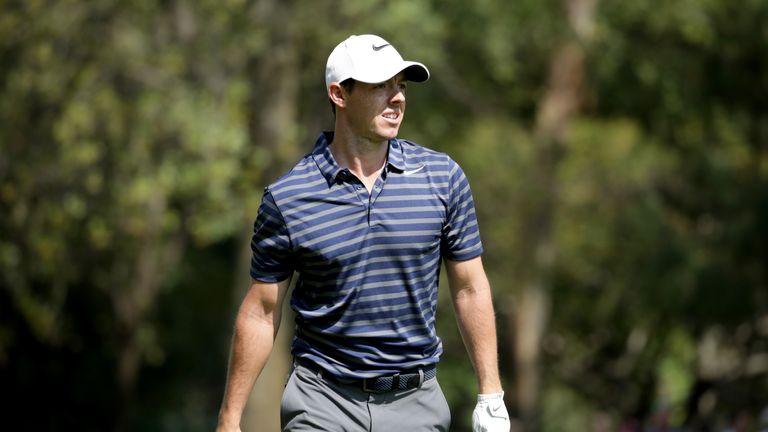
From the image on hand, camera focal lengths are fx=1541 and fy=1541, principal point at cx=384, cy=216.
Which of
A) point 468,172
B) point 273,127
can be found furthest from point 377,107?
point 468,172

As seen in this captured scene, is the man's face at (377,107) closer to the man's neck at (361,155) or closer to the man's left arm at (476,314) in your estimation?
the man's neck at (361,155)

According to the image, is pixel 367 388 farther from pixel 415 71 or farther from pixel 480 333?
pixel 415 71

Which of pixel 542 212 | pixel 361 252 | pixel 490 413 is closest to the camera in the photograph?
pixel 361 252

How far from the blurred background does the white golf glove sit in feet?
17.2

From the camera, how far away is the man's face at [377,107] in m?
5.57

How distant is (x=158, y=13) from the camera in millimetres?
18594

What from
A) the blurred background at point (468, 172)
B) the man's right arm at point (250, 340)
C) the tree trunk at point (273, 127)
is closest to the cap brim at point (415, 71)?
the man's right arm at point (250, 340)

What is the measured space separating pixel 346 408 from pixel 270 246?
647mm

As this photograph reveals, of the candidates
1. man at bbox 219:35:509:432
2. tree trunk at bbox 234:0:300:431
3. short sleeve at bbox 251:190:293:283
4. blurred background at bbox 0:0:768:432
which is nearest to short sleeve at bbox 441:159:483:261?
man at bbox 219:35:509:432

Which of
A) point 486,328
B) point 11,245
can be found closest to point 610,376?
point 11,245

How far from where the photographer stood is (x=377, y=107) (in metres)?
5.57

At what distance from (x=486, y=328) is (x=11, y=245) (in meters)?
10.9

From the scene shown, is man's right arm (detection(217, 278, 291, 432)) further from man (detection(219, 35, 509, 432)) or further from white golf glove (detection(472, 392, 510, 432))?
white golf glove (detection(472, 392, 510, 432))

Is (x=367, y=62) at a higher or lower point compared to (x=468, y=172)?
higher
